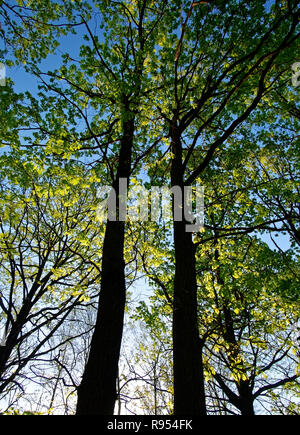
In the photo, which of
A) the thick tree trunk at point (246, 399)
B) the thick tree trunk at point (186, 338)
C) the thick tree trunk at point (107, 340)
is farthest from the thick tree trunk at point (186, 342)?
the thick tree trunk at point (246, 399)

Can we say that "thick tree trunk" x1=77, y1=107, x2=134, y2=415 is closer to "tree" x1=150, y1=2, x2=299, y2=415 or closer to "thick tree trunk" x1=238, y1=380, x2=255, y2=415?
"tree" x1=150, y1=2, x2=299, y2=415

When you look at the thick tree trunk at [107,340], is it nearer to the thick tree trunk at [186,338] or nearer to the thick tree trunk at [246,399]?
the thick tree trunk at [186,338]

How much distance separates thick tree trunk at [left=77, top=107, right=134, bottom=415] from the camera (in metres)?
2.78

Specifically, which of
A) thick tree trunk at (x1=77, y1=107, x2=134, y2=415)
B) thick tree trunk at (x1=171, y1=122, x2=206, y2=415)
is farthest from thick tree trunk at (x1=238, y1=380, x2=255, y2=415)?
thick tree trunk at (x1=77, y1=107, x2=134, y2=415)

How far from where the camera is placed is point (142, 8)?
21.5 ft

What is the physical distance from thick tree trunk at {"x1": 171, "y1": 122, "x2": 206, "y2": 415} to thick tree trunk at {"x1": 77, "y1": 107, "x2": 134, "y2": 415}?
92cm

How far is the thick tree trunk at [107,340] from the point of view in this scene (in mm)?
2779

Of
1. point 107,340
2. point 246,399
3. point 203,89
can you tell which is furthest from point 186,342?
point 246,399

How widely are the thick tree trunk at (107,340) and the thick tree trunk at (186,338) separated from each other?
3.02 ft

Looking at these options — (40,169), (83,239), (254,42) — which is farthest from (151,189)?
(254,42)

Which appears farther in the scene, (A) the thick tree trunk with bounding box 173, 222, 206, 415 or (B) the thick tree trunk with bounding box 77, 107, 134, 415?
(A) the thick tree trunk with bounding box 173, 222, 206, 415

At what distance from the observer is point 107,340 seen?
129 inches

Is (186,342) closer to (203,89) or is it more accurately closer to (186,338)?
(186,338)
